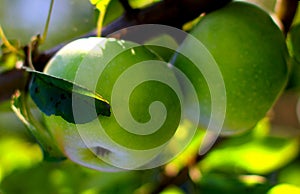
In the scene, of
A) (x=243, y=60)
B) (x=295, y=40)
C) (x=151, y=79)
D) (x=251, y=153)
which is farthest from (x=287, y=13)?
(x=251, y=153)

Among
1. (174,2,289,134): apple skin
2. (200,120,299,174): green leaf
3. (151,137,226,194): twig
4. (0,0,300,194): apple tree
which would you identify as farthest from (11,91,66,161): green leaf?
(200,120,299,174): green leaf

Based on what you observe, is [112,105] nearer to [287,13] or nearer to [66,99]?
[66,99]

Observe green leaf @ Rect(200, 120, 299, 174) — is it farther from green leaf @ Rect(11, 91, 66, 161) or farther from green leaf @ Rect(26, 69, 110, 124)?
green leaf @ Rect(26, 69, 110, 124)

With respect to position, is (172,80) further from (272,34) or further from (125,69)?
(272,34)

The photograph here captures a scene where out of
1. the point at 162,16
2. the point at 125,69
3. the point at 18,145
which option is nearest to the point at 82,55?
the point at 125,69

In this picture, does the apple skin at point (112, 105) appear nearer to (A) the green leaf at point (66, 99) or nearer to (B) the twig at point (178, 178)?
(A) the green leaf at point (66, 99)

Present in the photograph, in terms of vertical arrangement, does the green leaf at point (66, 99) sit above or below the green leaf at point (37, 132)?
above

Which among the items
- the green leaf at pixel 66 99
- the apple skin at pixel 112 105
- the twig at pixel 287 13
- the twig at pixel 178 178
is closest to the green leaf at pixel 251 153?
the twig at pixel 178 178
